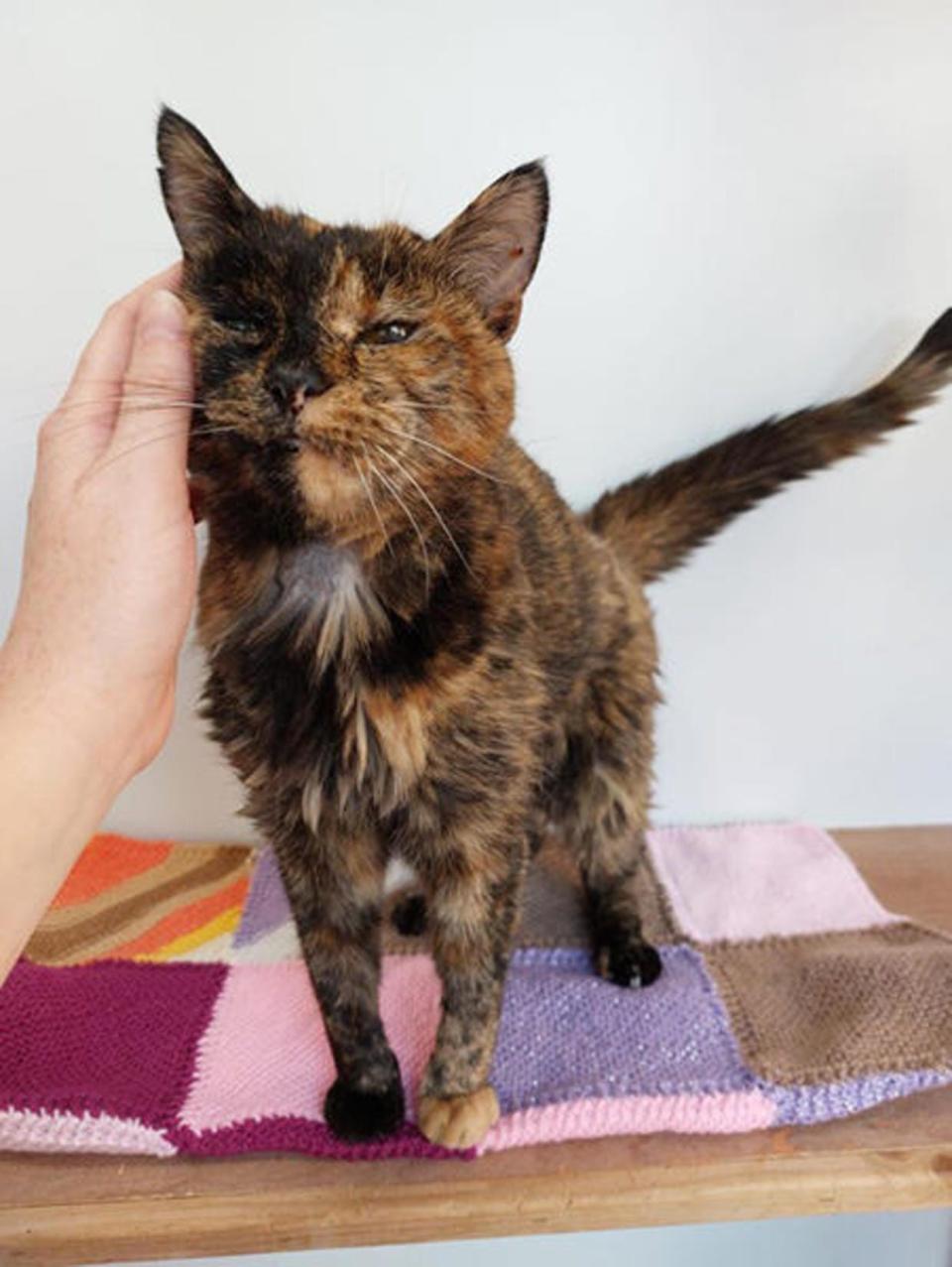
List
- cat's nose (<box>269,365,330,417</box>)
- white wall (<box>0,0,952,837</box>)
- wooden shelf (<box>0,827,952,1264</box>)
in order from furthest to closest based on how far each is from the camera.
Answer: white wall (<box>0,0,952,837</box>) < wooden shelf (<box>0,827,952,1264</box>) < cat's nose (<box>269,365,330,417</box>)

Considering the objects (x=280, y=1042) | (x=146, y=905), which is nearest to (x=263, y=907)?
(x=146, y=905)

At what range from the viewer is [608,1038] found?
0.93 meters

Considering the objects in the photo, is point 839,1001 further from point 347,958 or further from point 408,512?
point 408,512

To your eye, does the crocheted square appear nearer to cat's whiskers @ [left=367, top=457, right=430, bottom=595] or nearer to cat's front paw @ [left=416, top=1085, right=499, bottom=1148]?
cat's front paw @ [left=416, top=1085, right=499, bottom=1148]

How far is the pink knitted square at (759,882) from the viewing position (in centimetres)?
112

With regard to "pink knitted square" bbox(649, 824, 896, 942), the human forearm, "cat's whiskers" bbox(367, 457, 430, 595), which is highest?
"cat's whiskers" bbox(367, 457, 430, 595)

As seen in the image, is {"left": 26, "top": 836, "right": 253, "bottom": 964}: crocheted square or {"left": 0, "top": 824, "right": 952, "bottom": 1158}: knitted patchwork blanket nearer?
{"left": 0, "top": 824, "right": 952, "bottom": 1158}: knitted patchwork blanket

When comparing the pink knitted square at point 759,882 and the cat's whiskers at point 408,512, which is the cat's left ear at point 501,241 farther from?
the pink knitted square at point 759,882

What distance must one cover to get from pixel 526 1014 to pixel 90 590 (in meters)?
0.61

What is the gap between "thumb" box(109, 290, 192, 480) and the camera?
0.61 m

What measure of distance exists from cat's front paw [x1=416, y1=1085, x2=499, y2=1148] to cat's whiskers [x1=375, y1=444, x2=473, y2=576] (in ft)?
1.49

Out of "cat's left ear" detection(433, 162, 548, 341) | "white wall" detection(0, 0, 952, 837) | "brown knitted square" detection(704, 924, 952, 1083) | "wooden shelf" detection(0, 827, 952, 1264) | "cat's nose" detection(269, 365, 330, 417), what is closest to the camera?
"cat's nose" detection(269, 365, 330, 417)

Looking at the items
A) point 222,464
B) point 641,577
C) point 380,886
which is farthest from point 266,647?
point 641,577

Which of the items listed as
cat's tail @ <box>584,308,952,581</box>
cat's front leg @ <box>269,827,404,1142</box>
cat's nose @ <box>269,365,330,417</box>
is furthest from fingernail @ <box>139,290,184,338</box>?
cat's tail @ <box>584,308,952,581</box>
